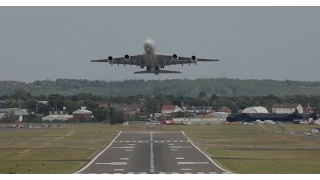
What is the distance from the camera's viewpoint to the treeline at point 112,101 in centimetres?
15865

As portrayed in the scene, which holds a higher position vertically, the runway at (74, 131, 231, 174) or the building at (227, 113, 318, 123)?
the building at (227, 113, 318, 123)

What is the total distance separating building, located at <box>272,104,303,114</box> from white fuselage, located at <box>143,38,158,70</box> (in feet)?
410

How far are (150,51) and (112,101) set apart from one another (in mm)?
92468

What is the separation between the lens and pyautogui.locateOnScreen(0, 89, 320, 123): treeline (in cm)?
15865

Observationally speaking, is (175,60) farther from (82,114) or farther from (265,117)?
(265,117)

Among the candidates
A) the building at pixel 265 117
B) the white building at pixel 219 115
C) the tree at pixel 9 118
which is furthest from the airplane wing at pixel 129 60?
the white building at pixel 219 115

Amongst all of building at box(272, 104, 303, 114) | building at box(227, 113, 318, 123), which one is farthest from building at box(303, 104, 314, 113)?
building at box(227, 113, 318, 123)

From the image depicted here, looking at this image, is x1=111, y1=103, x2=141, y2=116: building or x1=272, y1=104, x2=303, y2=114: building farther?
x1=272, y1=104, x2=303, y2=114: building

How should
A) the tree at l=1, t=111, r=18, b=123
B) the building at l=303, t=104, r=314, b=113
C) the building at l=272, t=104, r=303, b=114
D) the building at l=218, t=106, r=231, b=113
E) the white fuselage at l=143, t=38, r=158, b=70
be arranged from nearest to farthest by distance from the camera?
the white fuselage at l=143, t=38, r=158, b=70
the tree at l=1, t=111, r=18, b=123
the building at l=218, t=106, r=231, b=113
the building at l=272, t=104, r=303, b=114
the building at l=303, t=104, r=314, b=113

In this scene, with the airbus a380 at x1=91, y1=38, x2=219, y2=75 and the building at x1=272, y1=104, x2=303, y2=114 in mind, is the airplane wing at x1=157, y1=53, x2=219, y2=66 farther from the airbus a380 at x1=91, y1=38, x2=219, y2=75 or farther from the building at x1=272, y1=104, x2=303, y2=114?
the building at x1=272, y1=104, x2=303, y2=114

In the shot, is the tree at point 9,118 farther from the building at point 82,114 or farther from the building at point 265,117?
the building at point 265,117

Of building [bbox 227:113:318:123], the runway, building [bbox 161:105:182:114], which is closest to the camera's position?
the runway

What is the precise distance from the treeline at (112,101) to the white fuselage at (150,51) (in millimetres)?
87277
